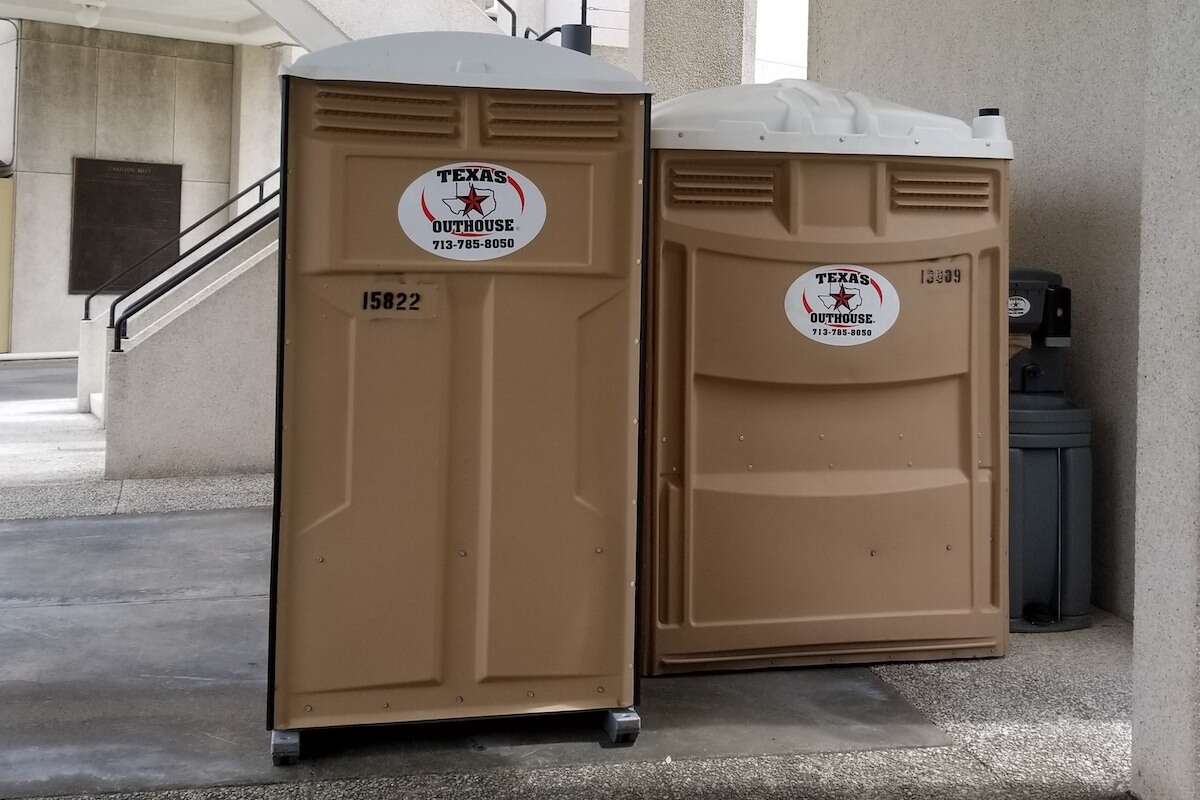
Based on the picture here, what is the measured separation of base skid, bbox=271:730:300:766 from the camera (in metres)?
3.26

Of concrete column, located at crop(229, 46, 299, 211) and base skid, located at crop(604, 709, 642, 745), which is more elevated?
concrete column, located at crop(229, 46, 299, 211)

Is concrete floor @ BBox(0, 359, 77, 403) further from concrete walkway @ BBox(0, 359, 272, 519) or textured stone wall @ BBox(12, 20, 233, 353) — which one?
A: concrete walkway @ BBox(0, 359, 272, 519)

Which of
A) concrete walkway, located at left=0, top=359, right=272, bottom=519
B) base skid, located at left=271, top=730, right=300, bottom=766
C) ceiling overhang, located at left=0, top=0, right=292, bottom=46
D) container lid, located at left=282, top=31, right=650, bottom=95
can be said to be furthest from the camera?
ceiling overhang, located at left=0, top=0, right=292, bottom=46

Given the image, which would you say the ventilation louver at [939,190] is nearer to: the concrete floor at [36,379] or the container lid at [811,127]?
the container lid at [811,127]

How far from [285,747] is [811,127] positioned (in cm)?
254

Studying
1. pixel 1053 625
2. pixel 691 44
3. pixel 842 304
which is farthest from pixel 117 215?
pixel 1053 625

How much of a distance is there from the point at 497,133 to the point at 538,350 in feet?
1.95

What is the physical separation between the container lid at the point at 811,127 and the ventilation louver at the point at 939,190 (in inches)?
3.2

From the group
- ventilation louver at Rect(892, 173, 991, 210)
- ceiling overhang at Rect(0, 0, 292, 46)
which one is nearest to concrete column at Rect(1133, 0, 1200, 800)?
ventilation louver at Rect(892, 173, 991, 210)

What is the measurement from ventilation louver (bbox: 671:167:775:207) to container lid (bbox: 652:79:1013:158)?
79mm

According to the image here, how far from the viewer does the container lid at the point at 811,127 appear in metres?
4.00

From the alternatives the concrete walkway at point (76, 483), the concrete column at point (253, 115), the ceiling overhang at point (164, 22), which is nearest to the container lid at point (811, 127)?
the concrete walkway at point (76, 483)

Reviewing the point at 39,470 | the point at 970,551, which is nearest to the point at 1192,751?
the point at 970,551

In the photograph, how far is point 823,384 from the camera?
4.16m
